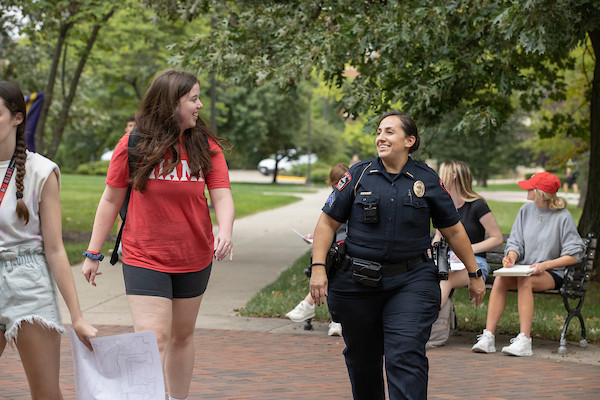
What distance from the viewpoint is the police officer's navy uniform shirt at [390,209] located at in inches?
164

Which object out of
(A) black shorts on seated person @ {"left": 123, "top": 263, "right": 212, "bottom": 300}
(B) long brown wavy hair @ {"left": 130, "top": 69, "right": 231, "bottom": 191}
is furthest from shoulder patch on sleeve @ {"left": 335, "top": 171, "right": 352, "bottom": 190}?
(A) black shorts on seated person @ {"left": 123, "top": 263, "right": 212, "bottom": 300}

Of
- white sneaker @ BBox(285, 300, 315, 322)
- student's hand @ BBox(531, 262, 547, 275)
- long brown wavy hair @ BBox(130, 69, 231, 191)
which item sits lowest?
white sneaker @ BBox(285, 300, 315, 322)

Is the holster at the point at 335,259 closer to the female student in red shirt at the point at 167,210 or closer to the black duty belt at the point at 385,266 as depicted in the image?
the black duty belt at the point at 385,266

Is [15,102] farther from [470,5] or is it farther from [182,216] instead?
[470,5]

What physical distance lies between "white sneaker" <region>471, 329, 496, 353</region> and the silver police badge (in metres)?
2.92

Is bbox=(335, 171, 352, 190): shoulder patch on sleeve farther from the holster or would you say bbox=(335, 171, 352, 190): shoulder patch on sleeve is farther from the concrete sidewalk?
the concrete sidewalk

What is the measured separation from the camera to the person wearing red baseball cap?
7.05m

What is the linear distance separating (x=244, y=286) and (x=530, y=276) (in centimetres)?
427

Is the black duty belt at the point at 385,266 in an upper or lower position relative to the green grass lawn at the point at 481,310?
upper

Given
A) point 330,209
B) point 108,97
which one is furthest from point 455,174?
point 108,97

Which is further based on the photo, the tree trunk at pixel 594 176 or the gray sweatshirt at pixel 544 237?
the tree trunk at pixel 594 176

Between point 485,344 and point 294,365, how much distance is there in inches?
64.3

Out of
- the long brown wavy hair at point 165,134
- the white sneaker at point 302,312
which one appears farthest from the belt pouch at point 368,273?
the white sneaker at point 302,312

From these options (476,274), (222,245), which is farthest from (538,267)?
(222,245)
